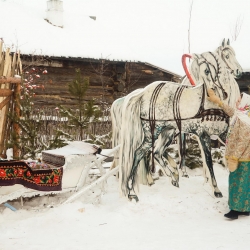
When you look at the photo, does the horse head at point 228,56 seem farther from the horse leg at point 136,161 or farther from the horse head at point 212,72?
the horse leg at point 136,161

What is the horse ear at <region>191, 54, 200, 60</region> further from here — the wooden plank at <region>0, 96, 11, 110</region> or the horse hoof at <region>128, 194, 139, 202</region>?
the wooden plank at <region>0, 96, 11, 110</region>

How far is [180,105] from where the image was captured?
14.6ft

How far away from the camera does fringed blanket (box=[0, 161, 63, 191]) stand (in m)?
3.84

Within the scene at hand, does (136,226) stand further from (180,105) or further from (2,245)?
(180,105)

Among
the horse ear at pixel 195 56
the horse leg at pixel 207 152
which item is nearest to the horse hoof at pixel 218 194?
the horse leg at pixel 207 152

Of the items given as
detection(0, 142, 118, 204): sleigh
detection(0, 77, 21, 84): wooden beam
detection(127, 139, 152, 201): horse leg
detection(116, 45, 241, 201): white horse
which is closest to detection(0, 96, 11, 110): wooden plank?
detection(0, 77, 21, 84): wooden beam

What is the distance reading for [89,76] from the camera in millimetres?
12508

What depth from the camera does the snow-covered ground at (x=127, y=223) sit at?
319 cm

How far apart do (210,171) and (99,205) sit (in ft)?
5.32

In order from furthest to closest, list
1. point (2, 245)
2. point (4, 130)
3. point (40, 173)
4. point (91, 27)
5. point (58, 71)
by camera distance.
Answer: point (91, 27), point (58, 71), point (4, 130), point (40, 173), point (2, 245)

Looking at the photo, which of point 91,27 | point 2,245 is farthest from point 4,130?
point 91,27

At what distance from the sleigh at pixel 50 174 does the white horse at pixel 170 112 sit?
40cm

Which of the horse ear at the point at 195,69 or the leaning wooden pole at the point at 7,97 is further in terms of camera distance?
the leaning wooden pole at the point at 7,97

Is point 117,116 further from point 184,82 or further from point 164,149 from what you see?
point 184,82
